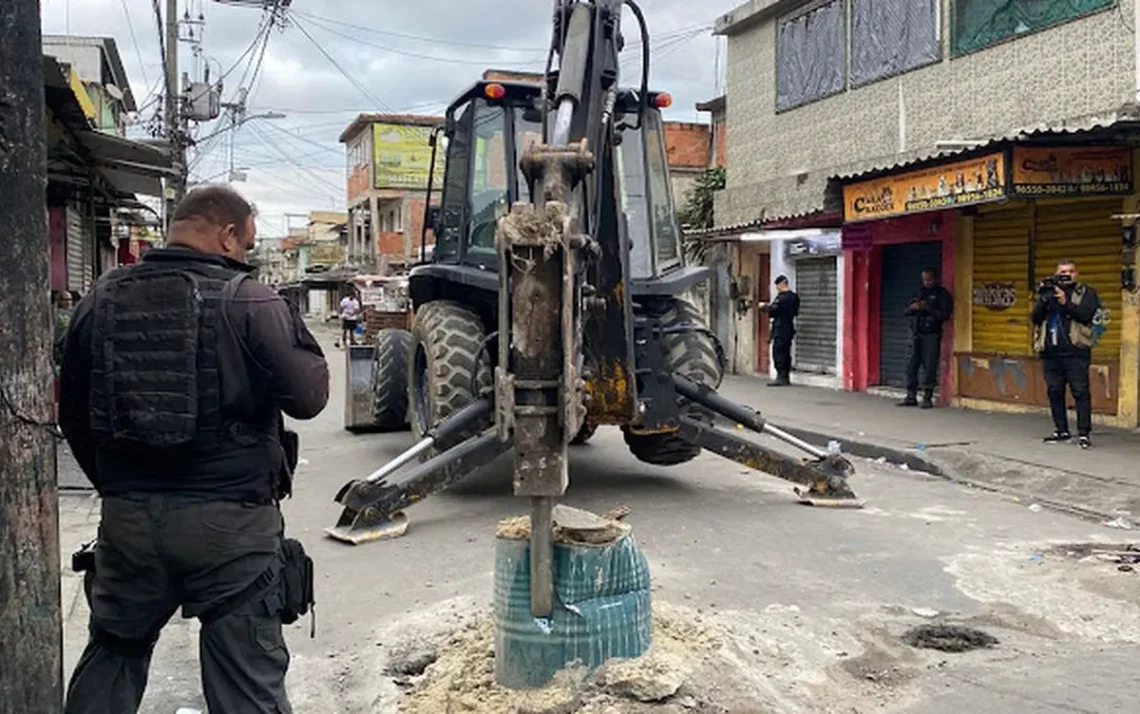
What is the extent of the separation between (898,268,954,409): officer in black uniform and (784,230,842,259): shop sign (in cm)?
286

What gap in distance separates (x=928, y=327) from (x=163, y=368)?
11.7 meters

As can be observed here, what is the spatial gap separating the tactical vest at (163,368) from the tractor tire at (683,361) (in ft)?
15.7

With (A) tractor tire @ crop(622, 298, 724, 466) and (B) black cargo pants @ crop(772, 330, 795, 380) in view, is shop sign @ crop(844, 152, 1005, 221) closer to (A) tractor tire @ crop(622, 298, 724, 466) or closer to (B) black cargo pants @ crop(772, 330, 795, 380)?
(B) black cargo pants @ crop(772, 330, 795, 380)

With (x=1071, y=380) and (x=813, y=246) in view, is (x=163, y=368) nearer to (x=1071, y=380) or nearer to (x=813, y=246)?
(x=1071, y=380)

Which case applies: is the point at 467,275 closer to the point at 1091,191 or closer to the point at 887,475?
the point at 887,475

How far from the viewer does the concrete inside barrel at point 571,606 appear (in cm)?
385

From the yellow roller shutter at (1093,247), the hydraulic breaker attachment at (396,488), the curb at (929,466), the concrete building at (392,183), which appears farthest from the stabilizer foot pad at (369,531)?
the concrete building at (392,183)

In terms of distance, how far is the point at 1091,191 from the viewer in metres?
10.6

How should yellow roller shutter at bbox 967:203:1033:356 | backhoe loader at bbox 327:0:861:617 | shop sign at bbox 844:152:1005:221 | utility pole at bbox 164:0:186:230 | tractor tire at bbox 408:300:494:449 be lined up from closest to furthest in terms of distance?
backhoe loader at bbox 327:0:861:617, tractor tire at bbox 408:300:494:449, shop sign at bbox 844:152:1005:221, yellow roller shutter at bbox 967:203:1033:356, utility pole at bbox 164:0:186:230

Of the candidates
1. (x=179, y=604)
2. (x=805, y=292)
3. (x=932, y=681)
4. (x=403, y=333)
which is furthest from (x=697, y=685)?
(x=805, y=292)

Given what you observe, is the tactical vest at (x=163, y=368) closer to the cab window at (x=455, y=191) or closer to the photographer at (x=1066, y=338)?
the cab window at (x=455, y=191)

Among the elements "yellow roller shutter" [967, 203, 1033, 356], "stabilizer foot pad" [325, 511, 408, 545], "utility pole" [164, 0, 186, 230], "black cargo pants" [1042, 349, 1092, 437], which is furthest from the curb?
"utility pole" [164, 0, 186, 230]

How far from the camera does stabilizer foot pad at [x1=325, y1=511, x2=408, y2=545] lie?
22.0 ft

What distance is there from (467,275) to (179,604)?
489 cm
